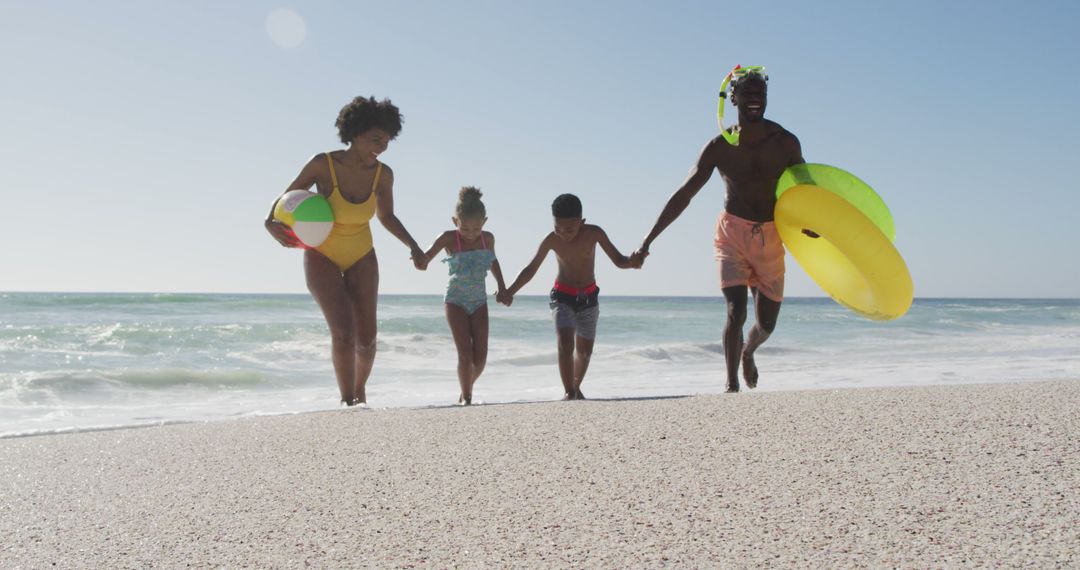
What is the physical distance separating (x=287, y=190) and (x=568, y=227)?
184 centimetres

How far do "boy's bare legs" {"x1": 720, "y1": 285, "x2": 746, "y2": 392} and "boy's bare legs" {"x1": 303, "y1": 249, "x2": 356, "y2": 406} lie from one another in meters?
2.42

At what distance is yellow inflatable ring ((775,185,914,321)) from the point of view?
190 inches

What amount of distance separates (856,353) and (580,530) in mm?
13394

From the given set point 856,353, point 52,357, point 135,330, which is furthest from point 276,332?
point 856,353

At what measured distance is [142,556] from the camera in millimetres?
2193

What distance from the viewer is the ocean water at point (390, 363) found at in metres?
7.45

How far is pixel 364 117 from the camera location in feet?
17.3

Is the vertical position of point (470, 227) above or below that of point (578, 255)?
above

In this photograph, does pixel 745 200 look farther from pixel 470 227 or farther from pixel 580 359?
pixel 470 227

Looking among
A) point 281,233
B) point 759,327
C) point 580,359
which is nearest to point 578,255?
point 580,359

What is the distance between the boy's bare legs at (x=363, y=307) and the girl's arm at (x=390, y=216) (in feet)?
0.84

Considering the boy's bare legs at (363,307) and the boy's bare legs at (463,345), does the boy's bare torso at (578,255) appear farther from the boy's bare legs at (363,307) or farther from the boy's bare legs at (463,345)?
the boy's bare legs at (363,307)

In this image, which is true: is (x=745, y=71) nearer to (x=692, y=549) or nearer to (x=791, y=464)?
(x=791, y=464)

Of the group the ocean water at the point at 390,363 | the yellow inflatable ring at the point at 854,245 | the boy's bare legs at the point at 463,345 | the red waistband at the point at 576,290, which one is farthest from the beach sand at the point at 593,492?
the ocean water at the point at 390,363
